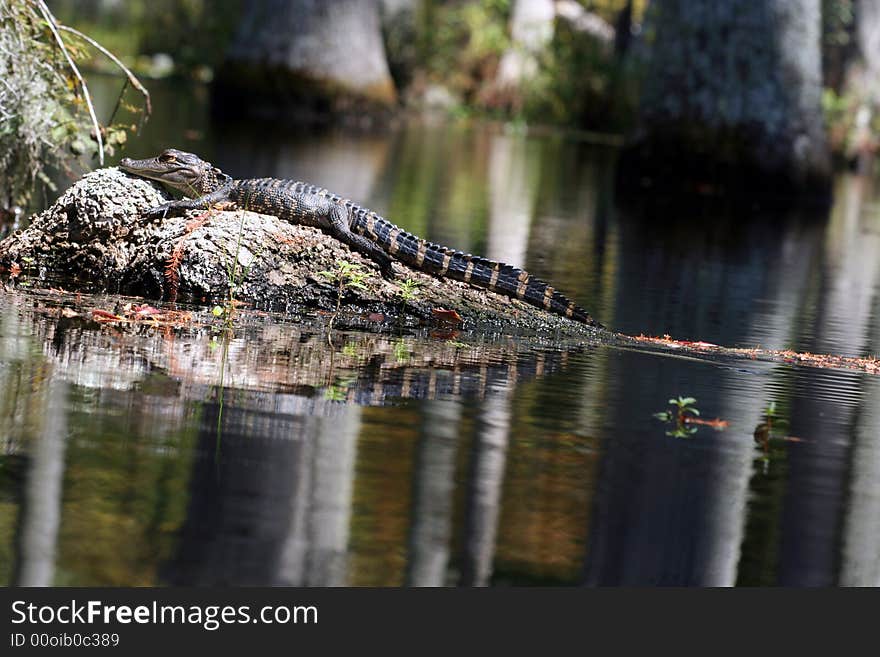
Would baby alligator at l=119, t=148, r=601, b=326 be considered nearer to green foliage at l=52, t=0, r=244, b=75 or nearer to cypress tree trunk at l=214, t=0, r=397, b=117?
cypress tree trunk at l=214, t=0, r=397, b=117

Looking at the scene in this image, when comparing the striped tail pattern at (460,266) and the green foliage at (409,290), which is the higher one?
the striped tail pattern at (460,266)

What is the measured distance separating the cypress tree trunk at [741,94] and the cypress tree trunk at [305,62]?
9.24 meters

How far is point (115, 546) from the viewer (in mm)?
4543

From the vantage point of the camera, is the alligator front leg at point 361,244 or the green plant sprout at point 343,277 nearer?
the green plant sprout at point 343,277

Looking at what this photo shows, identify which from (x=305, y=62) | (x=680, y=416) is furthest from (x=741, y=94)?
(x=680, y=416)

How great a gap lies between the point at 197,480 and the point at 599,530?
138 centimetres

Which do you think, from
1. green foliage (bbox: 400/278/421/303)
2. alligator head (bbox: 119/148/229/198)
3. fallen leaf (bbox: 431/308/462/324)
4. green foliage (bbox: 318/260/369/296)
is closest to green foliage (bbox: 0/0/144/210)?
alligator head (bbox: 119/148/229/198)

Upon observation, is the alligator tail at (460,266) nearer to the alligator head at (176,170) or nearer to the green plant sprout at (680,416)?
the alligator head at (176,170)

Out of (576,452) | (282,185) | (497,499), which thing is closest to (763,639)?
(497,499)

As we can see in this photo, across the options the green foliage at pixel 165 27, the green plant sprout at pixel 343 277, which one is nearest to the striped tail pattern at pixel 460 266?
the green plant sprout at pixel 343 277

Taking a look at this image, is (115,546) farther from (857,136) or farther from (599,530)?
(857,136)

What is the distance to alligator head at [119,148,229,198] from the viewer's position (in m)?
A: 9.35

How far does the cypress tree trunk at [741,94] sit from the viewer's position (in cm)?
2355

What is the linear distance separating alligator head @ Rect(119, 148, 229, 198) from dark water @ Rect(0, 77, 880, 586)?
1.07 m
